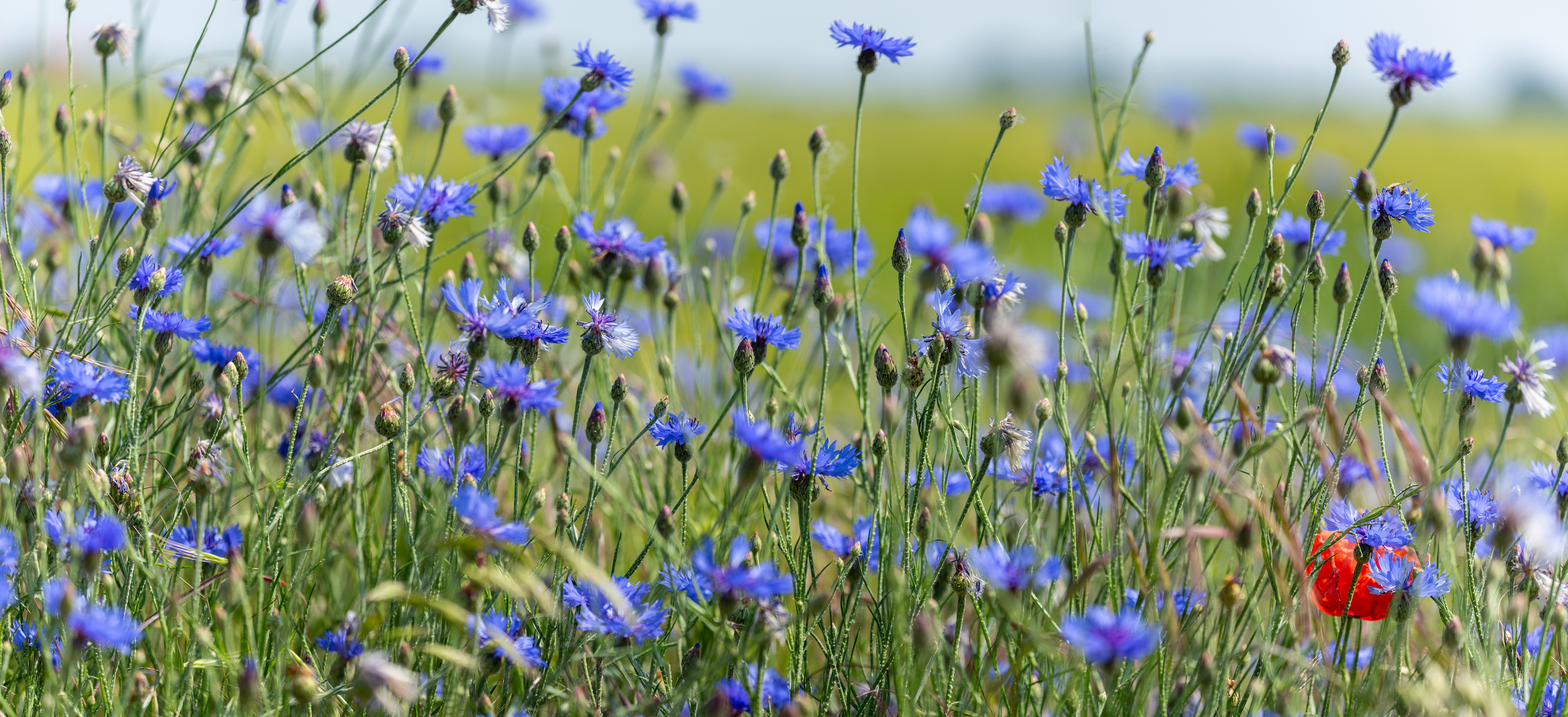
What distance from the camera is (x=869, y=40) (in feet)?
4.82

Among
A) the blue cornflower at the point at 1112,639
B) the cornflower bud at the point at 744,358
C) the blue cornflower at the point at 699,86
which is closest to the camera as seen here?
the blue cornflower at the point at 1112,639

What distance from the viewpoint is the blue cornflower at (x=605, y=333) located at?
1.29 m

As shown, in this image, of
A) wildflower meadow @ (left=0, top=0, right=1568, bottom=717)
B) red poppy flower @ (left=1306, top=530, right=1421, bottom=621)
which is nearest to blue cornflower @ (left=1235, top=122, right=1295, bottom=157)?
wildflower meadow @ (left=0, top=0, right=1568, bottom=717)

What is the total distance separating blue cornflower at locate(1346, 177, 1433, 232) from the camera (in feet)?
4.47

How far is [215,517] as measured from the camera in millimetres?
1408

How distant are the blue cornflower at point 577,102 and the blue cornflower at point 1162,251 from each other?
83 cm

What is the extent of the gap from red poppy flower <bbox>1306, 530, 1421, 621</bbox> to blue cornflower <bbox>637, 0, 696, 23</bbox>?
1.23 meters

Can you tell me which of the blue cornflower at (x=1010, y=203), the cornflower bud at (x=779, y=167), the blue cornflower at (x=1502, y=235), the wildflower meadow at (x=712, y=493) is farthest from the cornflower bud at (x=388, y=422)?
the blue cornflower at (x=1502, y=235)

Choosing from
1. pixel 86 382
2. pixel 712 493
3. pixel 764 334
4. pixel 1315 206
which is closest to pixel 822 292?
pixel 764 334

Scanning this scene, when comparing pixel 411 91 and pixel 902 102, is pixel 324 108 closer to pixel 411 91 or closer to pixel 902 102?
pixel 411 91

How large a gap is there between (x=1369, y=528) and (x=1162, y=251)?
1.27 feet

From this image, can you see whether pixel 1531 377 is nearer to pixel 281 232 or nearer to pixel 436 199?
pixel 436 199

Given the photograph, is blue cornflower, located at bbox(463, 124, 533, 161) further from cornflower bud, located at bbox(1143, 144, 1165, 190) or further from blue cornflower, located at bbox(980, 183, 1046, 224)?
cornflower bud, located at bbox(1143, 144, 1165, 190)

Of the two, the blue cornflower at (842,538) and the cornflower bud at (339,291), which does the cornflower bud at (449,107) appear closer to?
the cornflower bud at (339,291)
